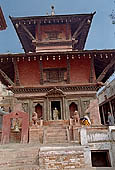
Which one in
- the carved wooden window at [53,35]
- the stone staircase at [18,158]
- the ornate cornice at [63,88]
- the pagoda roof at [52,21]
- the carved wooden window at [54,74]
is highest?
the pagoda roof at [52,21]

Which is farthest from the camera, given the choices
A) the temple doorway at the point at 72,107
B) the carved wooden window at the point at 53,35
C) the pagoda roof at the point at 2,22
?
the carved wooden window at the point at 53,35

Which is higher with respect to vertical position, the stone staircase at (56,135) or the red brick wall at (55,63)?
the red brick wall at (55,63)

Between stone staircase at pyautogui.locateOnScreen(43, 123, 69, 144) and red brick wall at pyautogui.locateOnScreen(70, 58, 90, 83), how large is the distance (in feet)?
16.8

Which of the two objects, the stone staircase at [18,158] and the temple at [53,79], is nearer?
the stone staircase at [18,158]

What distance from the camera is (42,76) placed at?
13953 mm

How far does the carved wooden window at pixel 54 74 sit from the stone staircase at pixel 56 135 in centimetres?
480

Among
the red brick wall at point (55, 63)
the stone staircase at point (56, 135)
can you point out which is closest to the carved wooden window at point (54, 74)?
the red brick wall at point (55, 63)

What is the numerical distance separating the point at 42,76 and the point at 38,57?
5.50 feet

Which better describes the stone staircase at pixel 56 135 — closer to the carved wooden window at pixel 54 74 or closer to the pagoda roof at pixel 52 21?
the carved wooden window at pixel 54 74

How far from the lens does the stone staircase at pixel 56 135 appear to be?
9291mm

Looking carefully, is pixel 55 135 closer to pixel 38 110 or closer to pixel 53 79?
pixel 38 110

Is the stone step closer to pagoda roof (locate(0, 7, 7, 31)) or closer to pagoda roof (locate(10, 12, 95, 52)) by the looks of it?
pagoda roof (locate(0, 7, 7, 31))

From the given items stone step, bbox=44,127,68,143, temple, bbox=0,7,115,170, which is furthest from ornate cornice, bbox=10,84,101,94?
stone step, bbox=44,127,68,143

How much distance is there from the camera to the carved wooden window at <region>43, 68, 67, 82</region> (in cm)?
1408
